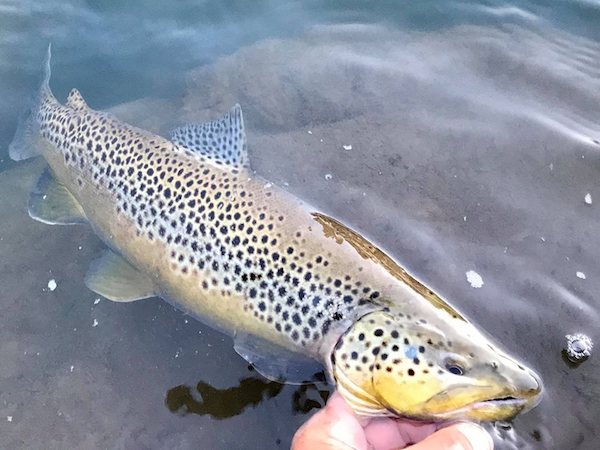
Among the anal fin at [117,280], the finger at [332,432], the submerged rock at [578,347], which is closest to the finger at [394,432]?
the finger at [332,432]

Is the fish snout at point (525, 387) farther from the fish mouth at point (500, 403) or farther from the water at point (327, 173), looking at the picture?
the water at point (327, 173)

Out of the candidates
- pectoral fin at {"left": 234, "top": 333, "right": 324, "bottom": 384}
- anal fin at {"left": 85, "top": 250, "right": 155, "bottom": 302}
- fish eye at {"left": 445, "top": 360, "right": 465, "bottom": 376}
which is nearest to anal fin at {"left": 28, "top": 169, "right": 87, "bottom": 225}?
anal fin at {"left": 85, "top": 250, "right": 155, "bottom": 302}

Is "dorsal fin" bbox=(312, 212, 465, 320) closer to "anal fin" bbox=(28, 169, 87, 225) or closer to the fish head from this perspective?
the fish head

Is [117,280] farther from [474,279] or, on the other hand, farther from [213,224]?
[474,279]

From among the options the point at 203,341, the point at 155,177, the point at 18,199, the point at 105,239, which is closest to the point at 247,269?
the point at 203,341

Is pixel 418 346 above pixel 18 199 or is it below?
above

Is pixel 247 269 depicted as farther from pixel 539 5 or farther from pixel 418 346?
pixel 539 5
